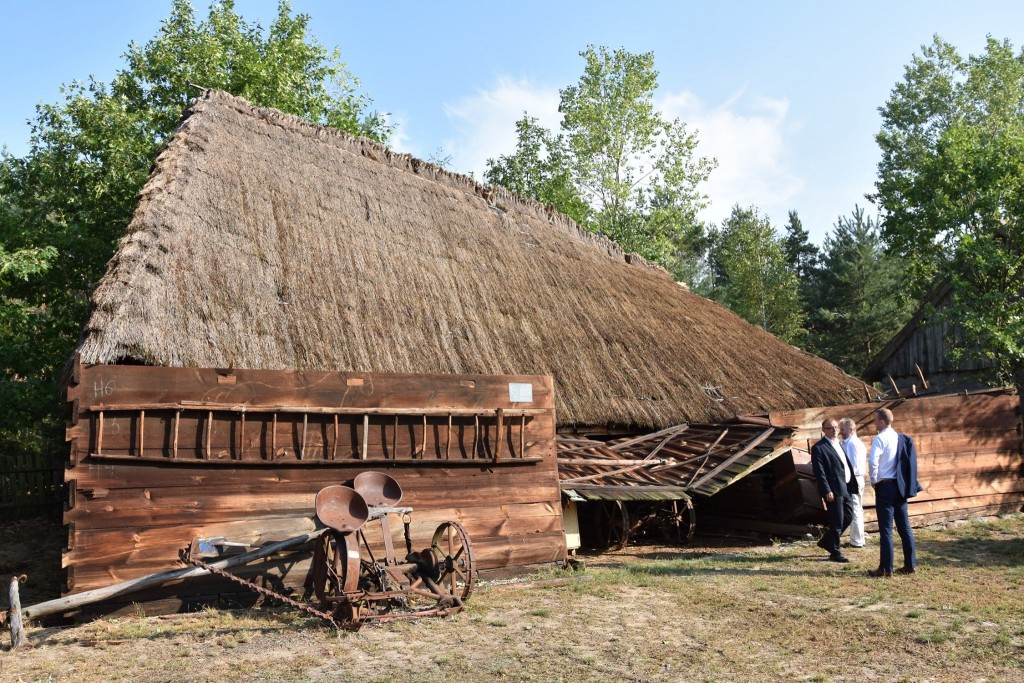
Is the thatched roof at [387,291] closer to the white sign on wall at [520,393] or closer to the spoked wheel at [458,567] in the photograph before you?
the white sign on wall at [520,393]

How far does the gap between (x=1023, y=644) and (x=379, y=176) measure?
11.4m

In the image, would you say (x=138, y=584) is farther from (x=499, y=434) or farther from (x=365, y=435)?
(x=499, y=434)

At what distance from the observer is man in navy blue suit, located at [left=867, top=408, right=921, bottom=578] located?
26.6ft

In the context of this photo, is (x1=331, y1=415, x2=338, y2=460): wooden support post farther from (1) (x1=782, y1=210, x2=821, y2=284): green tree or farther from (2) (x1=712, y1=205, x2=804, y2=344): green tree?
(1) (x1=782, y1=210, x2=821, y2=284): green tree

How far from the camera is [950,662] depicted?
5.34 m

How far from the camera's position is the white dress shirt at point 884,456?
26.9 ft

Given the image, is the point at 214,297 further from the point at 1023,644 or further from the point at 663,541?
the point at 1023,644

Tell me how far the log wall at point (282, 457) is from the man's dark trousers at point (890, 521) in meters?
3.25

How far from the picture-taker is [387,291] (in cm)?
1096

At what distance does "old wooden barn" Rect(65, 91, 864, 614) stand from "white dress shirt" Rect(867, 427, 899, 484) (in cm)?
332

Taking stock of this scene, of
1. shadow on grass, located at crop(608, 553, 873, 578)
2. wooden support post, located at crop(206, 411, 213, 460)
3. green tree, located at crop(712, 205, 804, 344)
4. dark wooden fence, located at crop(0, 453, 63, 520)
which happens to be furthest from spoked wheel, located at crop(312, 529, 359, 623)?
green tree, located at crop(712, 205, 804, 344)

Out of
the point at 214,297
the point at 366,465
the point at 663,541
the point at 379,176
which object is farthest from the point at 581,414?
the point at 379,176

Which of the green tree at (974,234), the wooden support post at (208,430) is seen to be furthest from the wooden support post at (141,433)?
the green tree at (974,234)

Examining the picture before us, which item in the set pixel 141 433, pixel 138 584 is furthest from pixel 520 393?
pixel 138 584
